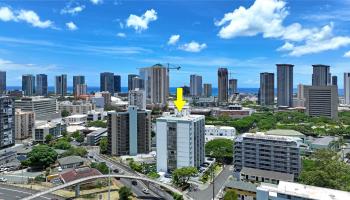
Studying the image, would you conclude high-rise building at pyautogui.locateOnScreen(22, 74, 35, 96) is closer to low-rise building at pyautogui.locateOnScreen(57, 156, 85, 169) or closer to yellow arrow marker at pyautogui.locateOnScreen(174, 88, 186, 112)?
low-rise building at pyautogui.locateOnScreen(57, 156, 85, 169)

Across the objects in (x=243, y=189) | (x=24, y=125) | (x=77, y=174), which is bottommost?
(x=243, y=189)

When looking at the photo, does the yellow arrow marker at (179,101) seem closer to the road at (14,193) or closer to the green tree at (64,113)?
the road at (14,193)

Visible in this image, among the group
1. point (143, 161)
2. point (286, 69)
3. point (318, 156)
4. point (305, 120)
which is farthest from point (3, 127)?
point (286, 69)

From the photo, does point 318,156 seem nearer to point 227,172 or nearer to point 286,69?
point 227,172

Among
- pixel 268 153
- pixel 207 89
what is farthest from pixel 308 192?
pixel 207 89

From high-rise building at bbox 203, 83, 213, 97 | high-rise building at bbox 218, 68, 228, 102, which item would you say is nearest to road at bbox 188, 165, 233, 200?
high-rise building at bbox 218, 68, 228, 102

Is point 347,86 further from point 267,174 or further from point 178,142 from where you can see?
point 178,142
